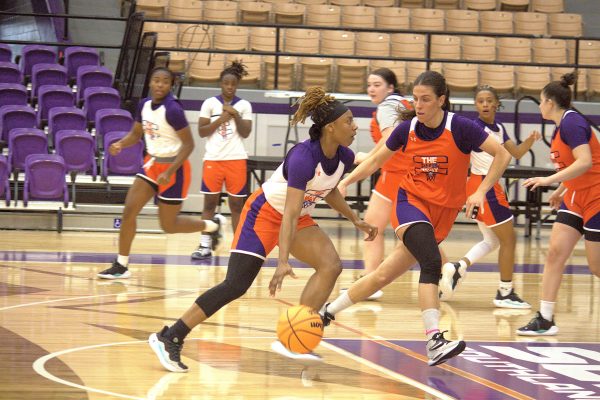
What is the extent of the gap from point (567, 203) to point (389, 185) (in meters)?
1.57

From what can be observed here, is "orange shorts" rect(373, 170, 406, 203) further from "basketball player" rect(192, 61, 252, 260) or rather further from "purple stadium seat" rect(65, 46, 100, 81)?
"purple stadium seat" rect(65, 46, 100, 81)

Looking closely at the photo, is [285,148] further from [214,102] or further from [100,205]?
[214,102]

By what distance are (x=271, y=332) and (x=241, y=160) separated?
4.33 m

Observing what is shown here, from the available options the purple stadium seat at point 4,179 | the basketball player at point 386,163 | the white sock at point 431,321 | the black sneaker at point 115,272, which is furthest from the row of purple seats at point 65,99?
the white sock at point 431,321

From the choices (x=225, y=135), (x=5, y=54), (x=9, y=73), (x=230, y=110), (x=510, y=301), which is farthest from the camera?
(x=5, y=54)

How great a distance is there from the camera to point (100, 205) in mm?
13711

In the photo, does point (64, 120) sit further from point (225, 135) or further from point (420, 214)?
point (420, 214)

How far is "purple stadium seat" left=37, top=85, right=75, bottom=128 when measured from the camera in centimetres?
1481

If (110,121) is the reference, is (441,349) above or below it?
below

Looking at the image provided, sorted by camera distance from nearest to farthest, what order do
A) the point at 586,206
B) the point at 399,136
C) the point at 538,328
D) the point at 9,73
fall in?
the point at 399,136 → the point at 586,206 → the point at 538,328 → the point at 9,73

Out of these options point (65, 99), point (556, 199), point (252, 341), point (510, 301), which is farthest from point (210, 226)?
point (65, 99)

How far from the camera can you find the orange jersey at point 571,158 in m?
6.98

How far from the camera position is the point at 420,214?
610 cm

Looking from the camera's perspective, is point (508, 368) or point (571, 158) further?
point (571, 158)
